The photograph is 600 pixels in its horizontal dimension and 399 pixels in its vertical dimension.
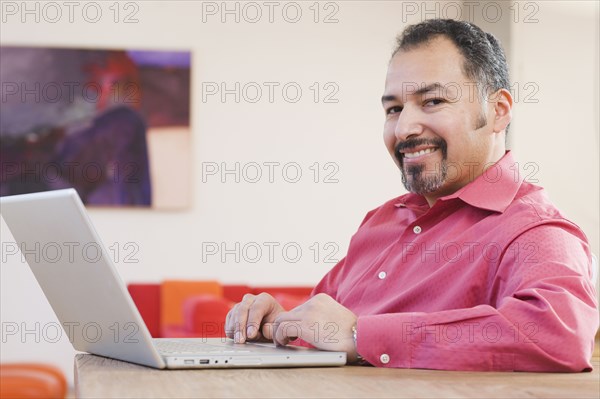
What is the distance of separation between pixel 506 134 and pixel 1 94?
11.4ft

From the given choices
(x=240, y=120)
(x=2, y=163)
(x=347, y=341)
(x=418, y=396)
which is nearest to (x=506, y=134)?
(x=347, y=341)

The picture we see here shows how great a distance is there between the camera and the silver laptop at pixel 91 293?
1115 mm

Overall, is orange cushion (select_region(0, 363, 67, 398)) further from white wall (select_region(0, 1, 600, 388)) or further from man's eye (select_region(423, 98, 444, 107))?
Answer: man's eye (select_region(423, 98, 444, 107))

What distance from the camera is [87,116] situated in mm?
4773

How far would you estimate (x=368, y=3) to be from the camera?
16.7 feet

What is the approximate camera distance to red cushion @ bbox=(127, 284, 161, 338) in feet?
15.4

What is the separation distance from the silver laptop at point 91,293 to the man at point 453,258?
108 millimetres

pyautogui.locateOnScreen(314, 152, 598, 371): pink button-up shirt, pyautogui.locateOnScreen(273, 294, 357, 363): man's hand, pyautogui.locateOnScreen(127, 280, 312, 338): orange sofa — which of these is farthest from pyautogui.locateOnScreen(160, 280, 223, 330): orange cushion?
pyautogui.locateOnScreen(273, 294, 357, 363): man's hand

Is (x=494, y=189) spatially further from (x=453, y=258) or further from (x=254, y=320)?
(x=254, y=320)

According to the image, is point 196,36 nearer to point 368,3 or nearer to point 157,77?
point 157,77

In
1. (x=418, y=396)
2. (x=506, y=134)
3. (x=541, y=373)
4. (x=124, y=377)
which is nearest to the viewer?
(x=418, y=396)

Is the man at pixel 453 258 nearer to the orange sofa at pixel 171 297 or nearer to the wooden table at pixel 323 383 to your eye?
the wooden table at pixel 323 383

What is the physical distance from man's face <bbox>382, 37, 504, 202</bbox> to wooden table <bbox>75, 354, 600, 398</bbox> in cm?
59

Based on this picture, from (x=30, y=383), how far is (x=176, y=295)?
3.25 ft
